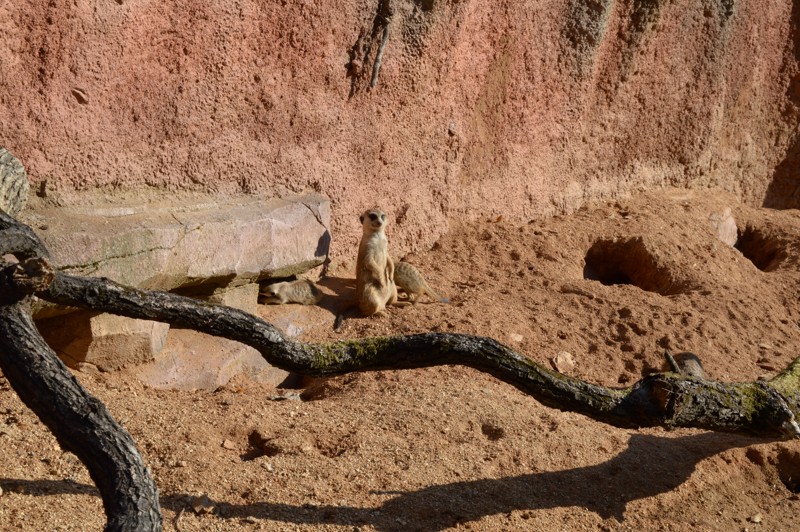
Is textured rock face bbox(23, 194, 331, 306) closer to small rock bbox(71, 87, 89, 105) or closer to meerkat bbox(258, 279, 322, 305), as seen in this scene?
meerkat bbox(258, 279, 322, 305)

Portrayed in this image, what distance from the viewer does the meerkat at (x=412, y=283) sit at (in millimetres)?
7270

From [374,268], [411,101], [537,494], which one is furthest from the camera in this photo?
[411,101]

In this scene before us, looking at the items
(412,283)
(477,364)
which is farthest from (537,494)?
(412,283)

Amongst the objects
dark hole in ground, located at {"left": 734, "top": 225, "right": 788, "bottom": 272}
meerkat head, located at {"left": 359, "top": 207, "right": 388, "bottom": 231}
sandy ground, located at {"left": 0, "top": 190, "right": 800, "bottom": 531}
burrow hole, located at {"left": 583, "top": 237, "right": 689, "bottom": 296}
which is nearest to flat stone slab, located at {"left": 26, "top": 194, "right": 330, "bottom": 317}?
meerkat head, located at {"left": 359, "top": 207, "right": 388, "bottom": 231}

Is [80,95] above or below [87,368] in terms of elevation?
above

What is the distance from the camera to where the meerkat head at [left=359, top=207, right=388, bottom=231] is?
704cm

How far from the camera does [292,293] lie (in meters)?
6.82

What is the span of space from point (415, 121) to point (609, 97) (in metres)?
2.29

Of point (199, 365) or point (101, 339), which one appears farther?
point (199, 365)

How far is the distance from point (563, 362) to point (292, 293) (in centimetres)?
176

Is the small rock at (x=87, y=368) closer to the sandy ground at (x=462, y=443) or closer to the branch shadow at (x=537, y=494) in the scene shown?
the sandy ground at (x=462, y=443)

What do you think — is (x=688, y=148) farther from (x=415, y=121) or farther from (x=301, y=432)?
(x=301, y=432)

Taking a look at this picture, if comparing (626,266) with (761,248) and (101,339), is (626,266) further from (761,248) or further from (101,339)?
(101,339)

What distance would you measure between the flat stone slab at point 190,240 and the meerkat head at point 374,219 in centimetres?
27
